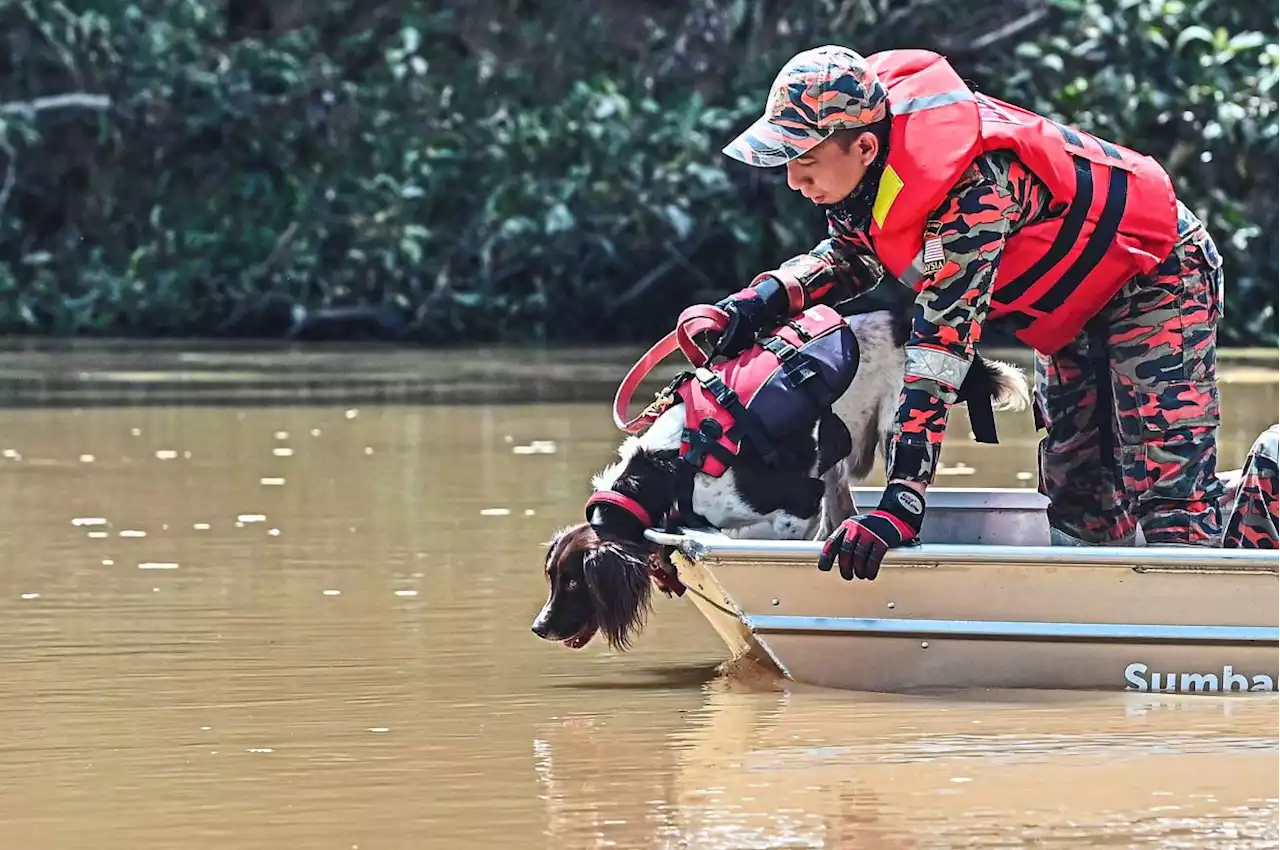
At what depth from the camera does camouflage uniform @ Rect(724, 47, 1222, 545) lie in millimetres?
5715

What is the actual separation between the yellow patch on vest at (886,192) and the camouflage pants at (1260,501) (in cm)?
113

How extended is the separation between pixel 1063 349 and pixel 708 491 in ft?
3.19

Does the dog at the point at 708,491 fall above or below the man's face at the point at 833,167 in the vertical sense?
below


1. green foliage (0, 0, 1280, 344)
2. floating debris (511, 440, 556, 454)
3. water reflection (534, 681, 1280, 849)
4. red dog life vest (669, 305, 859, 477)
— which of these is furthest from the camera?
green foliage (0, 0, 1280, 344)

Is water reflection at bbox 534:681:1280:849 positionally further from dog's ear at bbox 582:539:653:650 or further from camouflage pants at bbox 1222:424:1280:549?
camouflage pants at bbox 1222:424:1280:549

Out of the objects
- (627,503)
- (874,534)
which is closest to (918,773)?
(874,534)

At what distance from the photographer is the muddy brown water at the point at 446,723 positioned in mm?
4625

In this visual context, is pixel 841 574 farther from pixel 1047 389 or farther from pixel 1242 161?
pixel 1242 161

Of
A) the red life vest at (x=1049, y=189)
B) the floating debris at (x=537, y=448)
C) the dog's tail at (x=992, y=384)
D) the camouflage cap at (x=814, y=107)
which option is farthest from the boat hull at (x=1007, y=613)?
the floating debris at (x=537, y=448)

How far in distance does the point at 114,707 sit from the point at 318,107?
1759cm

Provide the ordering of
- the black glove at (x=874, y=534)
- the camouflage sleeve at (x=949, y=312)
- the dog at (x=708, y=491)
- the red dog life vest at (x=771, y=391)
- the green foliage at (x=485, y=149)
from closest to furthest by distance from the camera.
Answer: the black glove at (x=874, y=534)
the camouflage sleeve at (x=949, y=312)
the red dog life vest at (x=771, y=391)
the dog at (x=708, y=491)
the green foliage at (x=485, y=149)

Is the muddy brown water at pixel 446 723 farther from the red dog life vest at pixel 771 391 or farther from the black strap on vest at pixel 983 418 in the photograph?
the black strap on vest at pixel 983 418

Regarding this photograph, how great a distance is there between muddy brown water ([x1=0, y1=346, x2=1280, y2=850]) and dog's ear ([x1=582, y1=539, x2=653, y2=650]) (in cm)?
19

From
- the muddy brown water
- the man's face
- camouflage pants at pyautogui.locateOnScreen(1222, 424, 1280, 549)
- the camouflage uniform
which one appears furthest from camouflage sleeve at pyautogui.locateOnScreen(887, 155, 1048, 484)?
camouflage pants at pyautogui.locateOnScreen(1222, 424, 1280, 549)
